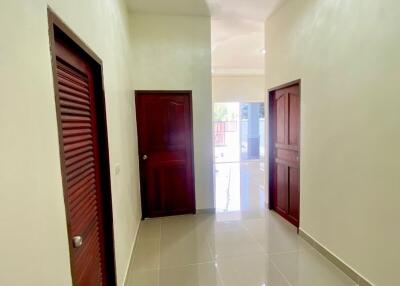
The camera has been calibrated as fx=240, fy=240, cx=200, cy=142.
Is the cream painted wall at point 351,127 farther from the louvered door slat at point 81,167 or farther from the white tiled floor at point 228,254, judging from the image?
the louvered door slat at point 81,167

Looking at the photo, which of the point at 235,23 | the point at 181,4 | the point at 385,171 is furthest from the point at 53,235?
the point at 235,23

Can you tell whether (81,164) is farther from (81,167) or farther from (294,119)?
(294,119)

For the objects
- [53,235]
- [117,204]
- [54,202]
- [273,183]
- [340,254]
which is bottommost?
[340,254]

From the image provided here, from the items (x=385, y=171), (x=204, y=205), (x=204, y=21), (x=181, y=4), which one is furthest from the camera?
(x=204, y=205)

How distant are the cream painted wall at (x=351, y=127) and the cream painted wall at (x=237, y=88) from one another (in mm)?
4939

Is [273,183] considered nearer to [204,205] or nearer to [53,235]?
[204,205]

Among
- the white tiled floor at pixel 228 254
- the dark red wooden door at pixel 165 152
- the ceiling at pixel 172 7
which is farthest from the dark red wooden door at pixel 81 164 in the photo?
the ceiling at pixel 172 7

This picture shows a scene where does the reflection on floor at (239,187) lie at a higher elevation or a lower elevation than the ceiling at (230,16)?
lower

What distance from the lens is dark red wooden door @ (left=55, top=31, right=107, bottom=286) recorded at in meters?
1.26

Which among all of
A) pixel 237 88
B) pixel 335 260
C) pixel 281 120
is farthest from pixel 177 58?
pixel 237 88

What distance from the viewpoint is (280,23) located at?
3.37 m

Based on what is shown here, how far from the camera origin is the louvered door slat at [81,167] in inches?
A: 50.6

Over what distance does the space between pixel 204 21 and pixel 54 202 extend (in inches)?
136

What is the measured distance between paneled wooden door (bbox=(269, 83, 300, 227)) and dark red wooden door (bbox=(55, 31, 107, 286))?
2.48 metres
